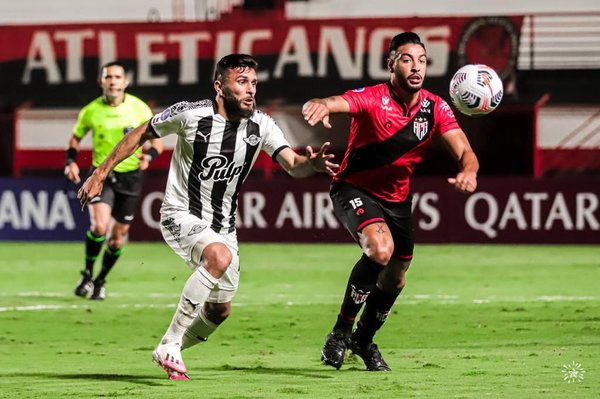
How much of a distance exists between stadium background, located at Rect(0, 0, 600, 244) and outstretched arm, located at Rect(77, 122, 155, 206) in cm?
1294

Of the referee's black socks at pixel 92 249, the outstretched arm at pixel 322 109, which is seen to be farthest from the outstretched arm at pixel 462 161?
the referee's black socks at pixel 92 249

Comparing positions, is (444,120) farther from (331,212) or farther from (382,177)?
(331,212)

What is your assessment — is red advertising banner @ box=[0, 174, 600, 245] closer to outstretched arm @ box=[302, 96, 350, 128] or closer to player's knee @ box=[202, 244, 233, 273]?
outstretched arm @ box=[302, 96, 350, 128]

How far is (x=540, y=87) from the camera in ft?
79.4

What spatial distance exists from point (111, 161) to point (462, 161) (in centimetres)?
230

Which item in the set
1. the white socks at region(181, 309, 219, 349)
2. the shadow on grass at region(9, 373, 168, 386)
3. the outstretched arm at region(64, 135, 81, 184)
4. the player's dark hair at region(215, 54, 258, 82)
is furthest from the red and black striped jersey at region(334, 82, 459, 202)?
the outstretched arm at region(64, 135, 81, 184)

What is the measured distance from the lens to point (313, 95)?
24.7m

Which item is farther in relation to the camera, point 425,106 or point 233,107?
point 425,106

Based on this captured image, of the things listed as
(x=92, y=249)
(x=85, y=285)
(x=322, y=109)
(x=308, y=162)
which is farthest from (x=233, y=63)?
(x=85, y=285)

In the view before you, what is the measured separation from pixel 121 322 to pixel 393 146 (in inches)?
156

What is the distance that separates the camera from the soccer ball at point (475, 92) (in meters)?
9.48

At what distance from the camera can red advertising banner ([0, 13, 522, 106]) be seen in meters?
23.7

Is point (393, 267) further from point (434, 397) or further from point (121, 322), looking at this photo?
point (121, 322)

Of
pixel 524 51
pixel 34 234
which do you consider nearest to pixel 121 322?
pixel 34 234
